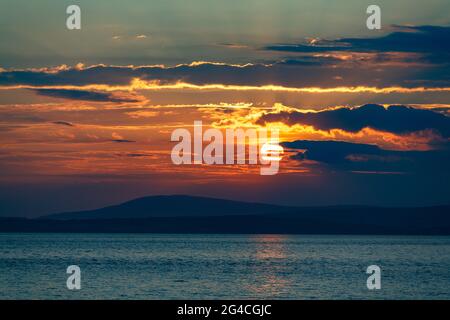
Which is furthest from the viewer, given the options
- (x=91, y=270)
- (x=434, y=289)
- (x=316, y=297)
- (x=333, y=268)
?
(x=333, y=268)

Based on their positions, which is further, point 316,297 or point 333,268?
point 333,268

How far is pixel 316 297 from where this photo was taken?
59656 millimetres
